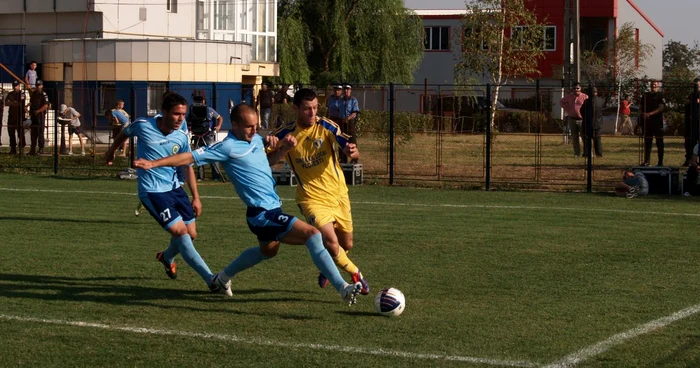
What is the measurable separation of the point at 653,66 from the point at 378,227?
2634 inches

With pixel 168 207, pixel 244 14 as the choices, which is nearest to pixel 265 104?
pixel 168 207

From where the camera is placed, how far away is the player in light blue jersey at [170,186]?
9.09m

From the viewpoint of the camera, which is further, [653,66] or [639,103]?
[653,66]

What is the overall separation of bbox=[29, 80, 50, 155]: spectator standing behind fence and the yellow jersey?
1761 cm

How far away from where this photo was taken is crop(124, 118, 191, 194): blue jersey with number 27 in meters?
9.52

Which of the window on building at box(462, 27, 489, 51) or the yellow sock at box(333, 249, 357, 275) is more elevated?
the window on building at box(462, 27, 489, 51)

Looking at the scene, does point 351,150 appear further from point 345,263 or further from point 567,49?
point 567,49

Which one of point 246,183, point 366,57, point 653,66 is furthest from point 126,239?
point 653,66

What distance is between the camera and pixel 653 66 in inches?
3012

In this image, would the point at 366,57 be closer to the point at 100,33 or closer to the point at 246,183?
the point at 100,33

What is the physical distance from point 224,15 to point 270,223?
127ft

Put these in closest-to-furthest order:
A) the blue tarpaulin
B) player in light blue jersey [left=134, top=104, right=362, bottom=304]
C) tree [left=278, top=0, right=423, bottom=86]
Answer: player in light blue jersey [left=134, top=104, right=362, bottom=304]
the blue tarpaulin
tree [left=278, top=0, right=423, bottom=86]

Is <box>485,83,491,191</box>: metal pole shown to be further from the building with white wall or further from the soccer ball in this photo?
the soccer ball

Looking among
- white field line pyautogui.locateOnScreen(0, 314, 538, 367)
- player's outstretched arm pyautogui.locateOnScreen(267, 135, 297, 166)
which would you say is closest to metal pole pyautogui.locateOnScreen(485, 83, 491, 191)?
player's outstretched arm pyautogui.locateOnScreen(267, 135, 297, 166)
